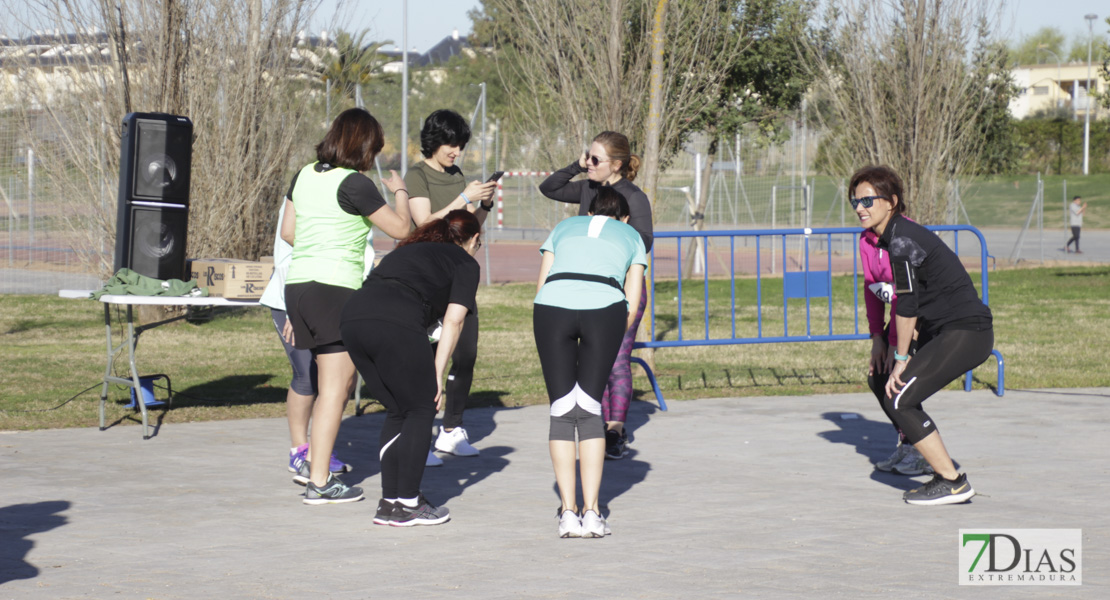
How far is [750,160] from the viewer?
2878 centimetres

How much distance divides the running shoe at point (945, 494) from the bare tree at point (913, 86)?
1445 centimetres

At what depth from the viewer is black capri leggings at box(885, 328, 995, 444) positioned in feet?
18.6

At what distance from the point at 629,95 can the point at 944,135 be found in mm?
10272

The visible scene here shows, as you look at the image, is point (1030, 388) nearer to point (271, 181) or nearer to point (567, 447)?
point (567, 447)

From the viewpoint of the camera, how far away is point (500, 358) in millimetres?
11758

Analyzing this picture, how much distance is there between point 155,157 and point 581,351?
5.94 m

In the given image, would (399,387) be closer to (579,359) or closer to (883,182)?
(579,359)

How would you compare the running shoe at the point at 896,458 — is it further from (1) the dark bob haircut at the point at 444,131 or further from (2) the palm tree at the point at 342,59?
(2) the palm tree at the point at 342,59

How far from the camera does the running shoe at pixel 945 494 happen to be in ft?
18.5

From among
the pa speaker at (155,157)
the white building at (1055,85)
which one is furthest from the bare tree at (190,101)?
the white building at (1055,85)

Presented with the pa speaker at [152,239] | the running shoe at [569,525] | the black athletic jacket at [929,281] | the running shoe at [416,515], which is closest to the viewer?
the running shoe at [569,525]

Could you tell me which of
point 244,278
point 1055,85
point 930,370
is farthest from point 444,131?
point 1055,85

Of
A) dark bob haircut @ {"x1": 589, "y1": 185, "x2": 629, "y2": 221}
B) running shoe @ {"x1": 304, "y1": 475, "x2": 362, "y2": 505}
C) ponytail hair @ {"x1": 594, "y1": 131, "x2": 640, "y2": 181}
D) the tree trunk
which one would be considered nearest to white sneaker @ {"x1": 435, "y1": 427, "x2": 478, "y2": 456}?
running shoe @ {"x1": 304, "y1": 475, "x2": 362, "y2": 505}

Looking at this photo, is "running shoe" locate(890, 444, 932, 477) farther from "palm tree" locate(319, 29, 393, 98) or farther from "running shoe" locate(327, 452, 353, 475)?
"palm tree" locate(319, 29, 393, 98)
